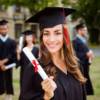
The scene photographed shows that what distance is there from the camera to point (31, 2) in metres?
39.1

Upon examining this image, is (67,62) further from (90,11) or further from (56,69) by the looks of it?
(90,11)

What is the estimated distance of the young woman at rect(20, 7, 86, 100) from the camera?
14.1 ft

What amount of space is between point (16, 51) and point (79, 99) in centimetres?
725

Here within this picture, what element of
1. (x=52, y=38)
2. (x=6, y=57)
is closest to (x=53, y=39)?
(x=52, y=38)

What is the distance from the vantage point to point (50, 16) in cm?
477

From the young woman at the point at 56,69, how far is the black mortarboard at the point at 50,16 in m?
0.02

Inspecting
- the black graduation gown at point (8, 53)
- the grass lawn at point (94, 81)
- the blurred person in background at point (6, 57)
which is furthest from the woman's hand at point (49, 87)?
the grass lawn at point (94, 81)

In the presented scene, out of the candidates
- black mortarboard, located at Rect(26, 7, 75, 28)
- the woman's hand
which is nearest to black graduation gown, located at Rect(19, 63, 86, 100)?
the woman's hand

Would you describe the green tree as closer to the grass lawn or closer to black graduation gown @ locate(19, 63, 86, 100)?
the grass lawn

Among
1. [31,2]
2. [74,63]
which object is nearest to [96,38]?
[31,2]

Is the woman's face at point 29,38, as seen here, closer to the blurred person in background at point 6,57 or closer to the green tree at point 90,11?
the blurred person in background at point 6,57

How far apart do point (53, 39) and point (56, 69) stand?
0.93 ft

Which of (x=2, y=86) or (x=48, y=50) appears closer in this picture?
(x=48, y=50)

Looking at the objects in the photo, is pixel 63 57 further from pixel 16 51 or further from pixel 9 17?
pixel 9 17
